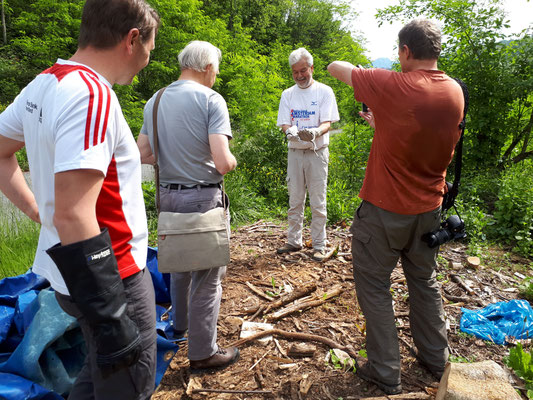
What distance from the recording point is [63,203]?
3.75ft

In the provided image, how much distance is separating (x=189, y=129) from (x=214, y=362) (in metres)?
1.71

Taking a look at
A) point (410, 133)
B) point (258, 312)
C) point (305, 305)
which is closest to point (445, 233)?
point (410, 133)

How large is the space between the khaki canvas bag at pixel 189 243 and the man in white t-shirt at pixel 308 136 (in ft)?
7.48

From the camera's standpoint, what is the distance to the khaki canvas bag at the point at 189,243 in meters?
2.44

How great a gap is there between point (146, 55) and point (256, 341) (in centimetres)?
241

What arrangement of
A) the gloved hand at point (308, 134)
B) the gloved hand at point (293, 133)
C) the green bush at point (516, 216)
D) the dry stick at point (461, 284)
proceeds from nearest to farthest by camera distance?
the dry stick at point (461, 284) < the gloved hand at point (308, 134) < the gloved hand at point (293, 133) < the green bush at point (516, 216)

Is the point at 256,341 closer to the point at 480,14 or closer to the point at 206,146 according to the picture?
the point at 206,146

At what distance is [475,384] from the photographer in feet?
6.38

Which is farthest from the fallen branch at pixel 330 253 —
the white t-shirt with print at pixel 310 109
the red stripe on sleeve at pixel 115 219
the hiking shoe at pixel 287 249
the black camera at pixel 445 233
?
the red stripe on sleeve at pixel 115 219

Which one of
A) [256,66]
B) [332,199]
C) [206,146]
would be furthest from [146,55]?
[256,66]

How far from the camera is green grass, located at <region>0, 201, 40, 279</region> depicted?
3.91 m

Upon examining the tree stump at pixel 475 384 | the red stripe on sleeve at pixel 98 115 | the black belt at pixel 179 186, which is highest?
the red stripe on sleeve at pixel 98 115

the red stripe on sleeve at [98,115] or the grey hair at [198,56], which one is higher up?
the grey hair at [198,56]

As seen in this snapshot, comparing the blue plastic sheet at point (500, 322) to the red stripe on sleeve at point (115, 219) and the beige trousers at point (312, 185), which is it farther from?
the red stripe on sleeve at point (115, 219)
